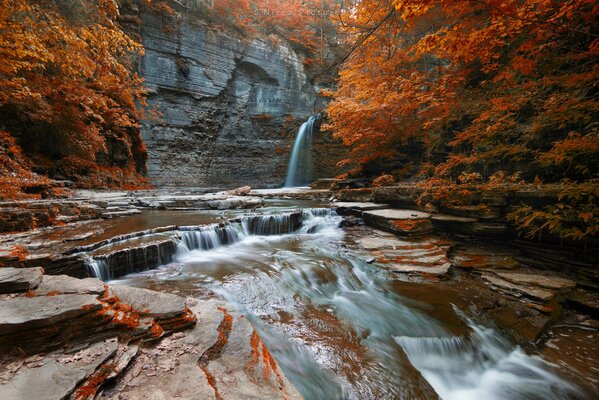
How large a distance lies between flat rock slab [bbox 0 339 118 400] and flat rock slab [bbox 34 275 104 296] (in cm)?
65

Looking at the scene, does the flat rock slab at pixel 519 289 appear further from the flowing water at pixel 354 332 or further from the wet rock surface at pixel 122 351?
Answer: the wet rock surface at pixel 122 351

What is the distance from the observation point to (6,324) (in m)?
1.47

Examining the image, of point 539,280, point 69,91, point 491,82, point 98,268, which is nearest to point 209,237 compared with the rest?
point 98,268

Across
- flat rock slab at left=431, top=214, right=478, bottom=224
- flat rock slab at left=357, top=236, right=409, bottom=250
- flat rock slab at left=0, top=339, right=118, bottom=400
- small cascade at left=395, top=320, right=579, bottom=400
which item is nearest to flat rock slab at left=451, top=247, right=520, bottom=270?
flat rock slab at left=431, top=214, right=478, bottom=224

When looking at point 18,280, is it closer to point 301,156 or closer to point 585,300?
point 585,300

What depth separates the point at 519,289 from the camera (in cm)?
365

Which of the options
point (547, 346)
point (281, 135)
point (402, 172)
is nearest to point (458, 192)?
point (547, 346)

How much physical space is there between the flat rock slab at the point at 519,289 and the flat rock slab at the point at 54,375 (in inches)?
186

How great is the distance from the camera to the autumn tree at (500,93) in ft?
12.1

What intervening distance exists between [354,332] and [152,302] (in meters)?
2.13

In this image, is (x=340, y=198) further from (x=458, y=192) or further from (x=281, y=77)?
(x=281, y=77)

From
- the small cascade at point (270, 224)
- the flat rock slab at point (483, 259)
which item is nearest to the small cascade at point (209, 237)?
the small cascade at point (270, 224)

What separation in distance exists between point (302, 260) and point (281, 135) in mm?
16289

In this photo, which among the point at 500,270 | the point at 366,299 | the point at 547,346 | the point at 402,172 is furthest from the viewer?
the point at 402,172
